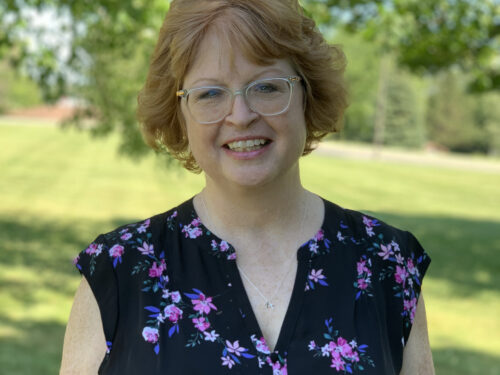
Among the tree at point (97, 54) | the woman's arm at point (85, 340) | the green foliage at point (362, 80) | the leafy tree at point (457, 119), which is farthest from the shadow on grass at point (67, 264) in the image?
the leafy tree at point (457, 119)

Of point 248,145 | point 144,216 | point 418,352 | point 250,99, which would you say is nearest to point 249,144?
point 248,145

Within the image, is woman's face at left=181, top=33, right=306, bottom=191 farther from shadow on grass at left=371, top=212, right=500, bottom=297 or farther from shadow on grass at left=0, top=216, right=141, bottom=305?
shadow on grass at left=371, top=212, right=500, bottom=297

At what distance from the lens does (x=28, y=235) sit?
14.4 meters

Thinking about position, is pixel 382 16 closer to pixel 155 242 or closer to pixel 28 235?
pixel 155 242

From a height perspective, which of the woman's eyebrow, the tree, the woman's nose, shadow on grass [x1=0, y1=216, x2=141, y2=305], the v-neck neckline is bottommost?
the v-neck neckline

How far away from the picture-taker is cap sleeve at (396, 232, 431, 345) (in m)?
2.01

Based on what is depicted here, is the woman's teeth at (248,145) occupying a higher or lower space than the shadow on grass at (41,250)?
lower

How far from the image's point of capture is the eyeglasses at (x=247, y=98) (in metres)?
1.85

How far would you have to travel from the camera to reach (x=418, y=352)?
2045mm

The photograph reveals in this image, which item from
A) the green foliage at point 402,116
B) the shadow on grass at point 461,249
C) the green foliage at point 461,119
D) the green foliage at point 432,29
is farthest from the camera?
the green foliage at point 402,116

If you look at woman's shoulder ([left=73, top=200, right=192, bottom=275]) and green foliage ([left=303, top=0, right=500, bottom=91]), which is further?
green foliage ([left=303, top=0, right=500, bottom=91])

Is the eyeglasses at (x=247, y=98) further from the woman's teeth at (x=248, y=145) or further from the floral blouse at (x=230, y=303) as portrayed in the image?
the floral blouse at (x=230, y=303)

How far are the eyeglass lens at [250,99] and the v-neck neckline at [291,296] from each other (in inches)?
14.5

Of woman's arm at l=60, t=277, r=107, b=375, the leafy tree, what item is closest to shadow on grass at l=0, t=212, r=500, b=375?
woman's arm at l=60, t=277, r=107, b=375
